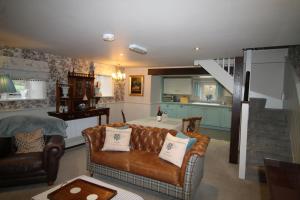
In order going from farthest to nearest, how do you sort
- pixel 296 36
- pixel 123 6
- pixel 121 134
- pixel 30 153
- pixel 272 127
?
pixel 272 127 < pixel 121 134 < pixel 30 153 < pixel 296 36 < pixel 123 6

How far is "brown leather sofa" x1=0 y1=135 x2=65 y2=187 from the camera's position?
96.3 inches

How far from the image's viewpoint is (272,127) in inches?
147

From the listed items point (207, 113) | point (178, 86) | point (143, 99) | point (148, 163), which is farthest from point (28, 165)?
point (178, 86)

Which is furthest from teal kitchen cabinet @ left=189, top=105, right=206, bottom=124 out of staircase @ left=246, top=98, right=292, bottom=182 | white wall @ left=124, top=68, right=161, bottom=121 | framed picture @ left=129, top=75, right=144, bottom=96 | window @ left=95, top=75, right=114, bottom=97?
window @ left=95, top=75, right=114, bottom=97

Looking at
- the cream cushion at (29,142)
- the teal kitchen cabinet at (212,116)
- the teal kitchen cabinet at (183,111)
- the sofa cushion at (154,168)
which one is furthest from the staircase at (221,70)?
the cream cushion at (29,142)

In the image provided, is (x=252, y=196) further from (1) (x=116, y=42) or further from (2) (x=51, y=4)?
(2) (x=51, y=4)

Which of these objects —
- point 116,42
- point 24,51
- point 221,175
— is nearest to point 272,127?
point 221,175

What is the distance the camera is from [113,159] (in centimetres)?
271

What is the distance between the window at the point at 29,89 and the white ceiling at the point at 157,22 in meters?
1.21

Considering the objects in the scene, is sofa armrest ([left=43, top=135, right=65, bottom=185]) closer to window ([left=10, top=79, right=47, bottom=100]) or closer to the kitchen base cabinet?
window ([left=10, top=79, right=47, bottom=100])

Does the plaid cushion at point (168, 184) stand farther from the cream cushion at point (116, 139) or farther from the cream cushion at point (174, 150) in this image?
the cream cushion at point (116, 139)


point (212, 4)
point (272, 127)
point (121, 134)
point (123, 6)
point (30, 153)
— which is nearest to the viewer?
point (212, 4)

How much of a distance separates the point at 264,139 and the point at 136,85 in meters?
4.48

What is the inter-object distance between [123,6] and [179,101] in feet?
19.7
